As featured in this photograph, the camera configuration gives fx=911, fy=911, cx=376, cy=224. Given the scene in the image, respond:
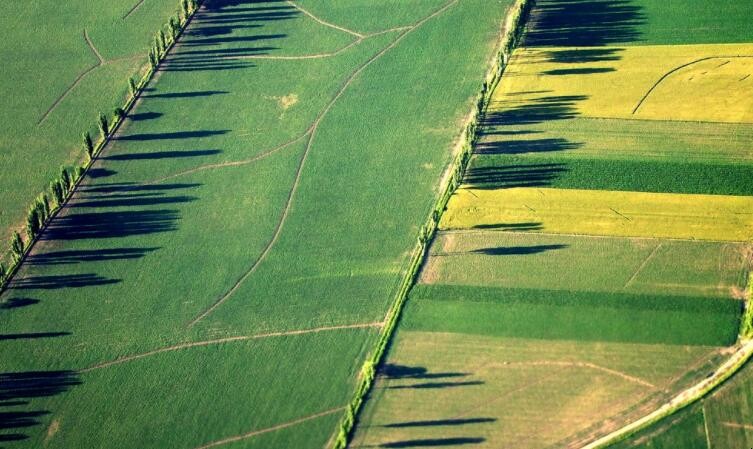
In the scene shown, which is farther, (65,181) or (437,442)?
(65,181)

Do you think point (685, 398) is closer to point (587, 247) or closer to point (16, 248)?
point (587, 247)

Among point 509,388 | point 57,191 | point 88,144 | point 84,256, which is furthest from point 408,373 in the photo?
point 88,144

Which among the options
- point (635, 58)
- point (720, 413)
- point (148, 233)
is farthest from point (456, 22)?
point (720, 413)

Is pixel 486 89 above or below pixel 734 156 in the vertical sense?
Answer: above

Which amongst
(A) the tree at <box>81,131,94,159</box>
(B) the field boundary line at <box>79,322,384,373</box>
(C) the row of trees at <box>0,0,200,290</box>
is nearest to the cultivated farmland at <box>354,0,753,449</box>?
(B) the field boundary line at <box>79,322,384,373</box>

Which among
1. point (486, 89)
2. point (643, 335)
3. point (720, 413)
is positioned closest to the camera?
point (720, 413)

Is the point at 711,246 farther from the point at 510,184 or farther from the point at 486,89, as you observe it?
the point at 486,89

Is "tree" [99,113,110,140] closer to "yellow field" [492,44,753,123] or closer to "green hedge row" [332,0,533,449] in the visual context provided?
"green hedge row" [332,0,533,449]
